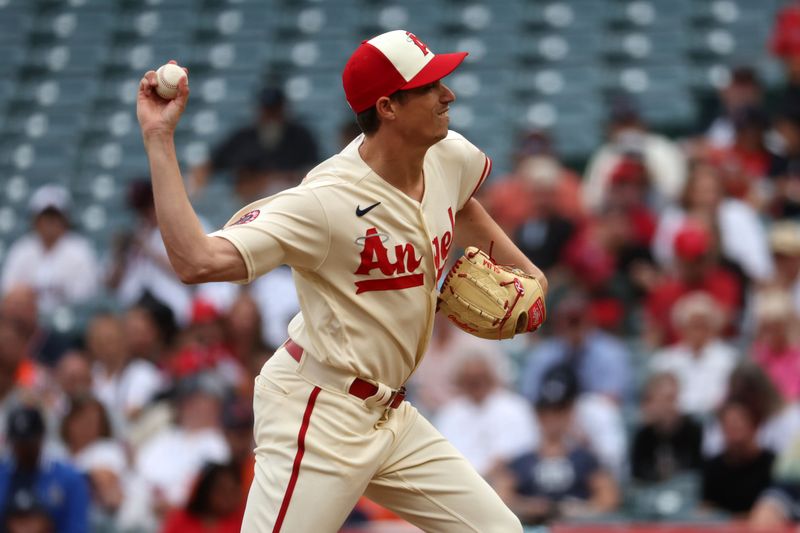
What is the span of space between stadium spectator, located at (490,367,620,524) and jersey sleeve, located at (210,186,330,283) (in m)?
3.13

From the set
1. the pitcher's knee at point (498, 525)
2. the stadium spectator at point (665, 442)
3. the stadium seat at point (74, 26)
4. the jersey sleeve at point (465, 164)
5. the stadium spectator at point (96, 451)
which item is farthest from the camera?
the stadium seat at point (74, 26)

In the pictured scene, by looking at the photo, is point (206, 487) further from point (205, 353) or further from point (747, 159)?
point (747, 159)

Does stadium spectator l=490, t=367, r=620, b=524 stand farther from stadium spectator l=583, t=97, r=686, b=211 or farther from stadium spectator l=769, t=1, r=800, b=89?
stadium spectator l=769, t=1, r=800, b=89

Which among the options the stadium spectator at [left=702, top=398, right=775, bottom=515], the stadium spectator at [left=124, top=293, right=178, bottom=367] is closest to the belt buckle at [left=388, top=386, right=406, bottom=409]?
the stadium spectator at [left=702, top=398, right=775, bottom=515]

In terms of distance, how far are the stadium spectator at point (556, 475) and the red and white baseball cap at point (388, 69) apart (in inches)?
125

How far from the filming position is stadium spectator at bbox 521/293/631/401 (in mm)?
7465

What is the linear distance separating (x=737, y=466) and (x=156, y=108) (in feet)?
Answer: 13.1

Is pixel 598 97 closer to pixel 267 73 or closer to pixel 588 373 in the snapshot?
pixel 267 73

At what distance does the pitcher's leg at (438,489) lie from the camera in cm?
387

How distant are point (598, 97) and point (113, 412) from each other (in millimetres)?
4850

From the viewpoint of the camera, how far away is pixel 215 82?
1198 centimetres

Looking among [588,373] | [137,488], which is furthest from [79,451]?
[588,373]

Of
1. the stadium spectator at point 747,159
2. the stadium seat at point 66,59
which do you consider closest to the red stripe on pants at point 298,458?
the stadium spectator at point 747,159

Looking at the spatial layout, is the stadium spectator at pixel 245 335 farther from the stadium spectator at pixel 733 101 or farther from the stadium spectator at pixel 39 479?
the stadium spectator at pixel 733 101
